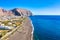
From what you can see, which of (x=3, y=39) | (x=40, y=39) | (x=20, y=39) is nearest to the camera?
(x=3, y=39)

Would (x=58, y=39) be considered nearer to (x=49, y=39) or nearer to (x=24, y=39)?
(x=49, y=39)

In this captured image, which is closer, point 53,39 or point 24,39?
point 24,39

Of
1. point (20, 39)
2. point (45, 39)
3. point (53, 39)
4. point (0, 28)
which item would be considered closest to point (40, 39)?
point (45, 39)

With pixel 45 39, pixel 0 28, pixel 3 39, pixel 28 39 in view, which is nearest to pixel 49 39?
pixel 45 39

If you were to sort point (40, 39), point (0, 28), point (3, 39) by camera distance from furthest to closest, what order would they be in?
1. point (0, 28)
2. point (40, 39)
3. point (3, 39)

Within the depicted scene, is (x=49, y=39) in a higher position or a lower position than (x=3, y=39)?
lower

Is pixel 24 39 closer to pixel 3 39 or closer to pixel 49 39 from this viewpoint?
pixel 3 39

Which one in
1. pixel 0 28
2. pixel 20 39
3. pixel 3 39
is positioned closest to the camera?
pixel 3 39

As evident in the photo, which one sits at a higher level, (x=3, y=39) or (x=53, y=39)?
(x=3, y=39)

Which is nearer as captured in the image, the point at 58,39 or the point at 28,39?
the point at 28,39
